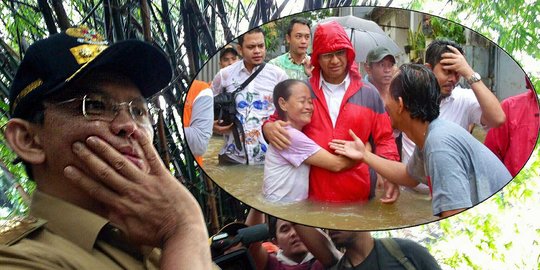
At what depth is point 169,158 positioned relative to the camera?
218 centimetres

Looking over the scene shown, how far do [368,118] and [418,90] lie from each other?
0.16 metres

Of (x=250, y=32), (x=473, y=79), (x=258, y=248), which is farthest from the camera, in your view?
(x=258, y=248)

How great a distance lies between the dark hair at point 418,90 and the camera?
5.84 ft

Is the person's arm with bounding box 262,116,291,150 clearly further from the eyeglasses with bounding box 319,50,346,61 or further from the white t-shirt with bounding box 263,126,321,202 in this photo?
the eyeglasses with bounding box 319,50,346,61

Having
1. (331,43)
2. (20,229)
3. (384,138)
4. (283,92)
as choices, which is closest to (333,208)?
(384,138)

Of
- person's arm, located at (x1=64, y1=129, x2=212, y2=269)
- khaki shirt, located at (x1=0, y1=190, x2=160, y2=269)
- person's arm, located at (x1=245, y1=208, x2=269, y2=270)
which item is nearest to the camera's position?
khaki shirt, located at (x1=0, y1=190, x2=160, y2=269)

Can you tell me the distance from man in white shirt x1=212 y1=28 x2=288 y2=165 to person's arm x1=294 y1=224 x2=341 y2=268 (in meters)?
0.38

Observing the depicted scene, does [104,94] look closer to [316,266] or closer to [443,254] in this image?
[316,266]

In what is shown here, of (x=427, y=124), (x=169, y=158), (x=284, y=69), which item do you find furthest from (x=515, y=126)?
(x=169, y=158)

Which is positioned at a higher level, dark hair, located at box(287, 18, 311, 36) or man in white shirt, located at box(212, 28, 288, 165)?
dark hair, located at box(287, 18, 311, 36)

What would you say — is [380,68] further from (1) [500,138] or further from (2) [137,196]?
(2) [137,196]

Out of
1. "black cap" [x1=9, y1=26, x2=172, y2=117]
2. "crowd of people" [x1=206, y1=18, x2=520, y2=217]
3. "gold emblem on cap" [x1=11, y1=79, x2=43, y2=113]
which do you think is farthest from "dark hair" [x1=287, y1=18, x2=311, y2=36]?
"gold emblem on cap" [x1=11, y1=79, x2=43, y2=113]

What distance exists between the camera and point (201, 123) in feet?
6.15

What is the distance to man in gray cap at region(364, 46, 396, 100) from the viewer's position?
179 centimetres
